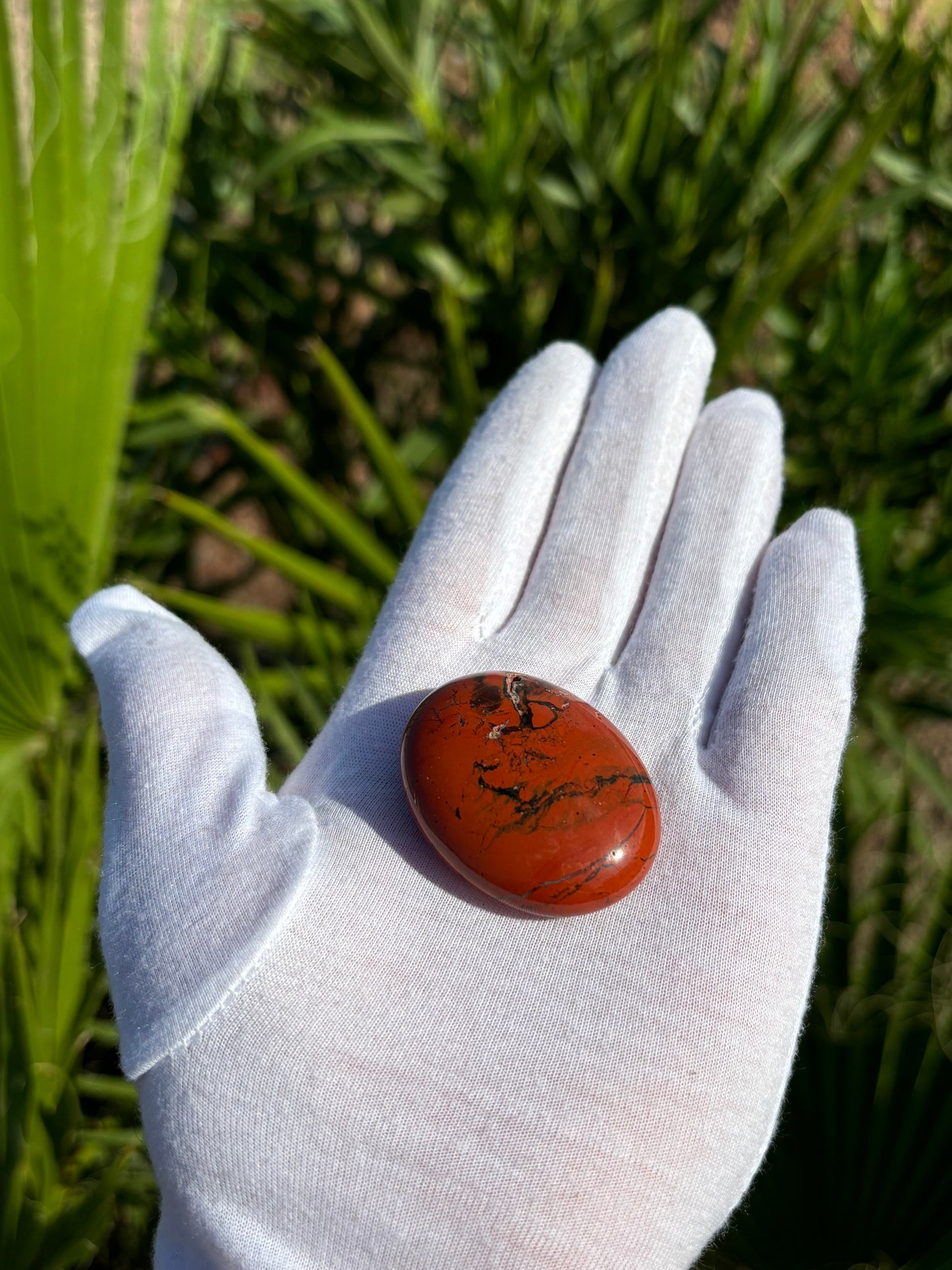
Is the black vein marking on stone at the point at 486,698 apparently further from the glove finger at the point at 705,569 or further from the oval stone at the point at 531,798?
the glove finger at the point at 705,569

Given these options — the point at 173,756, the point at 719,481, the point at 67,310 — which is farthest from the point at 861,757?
the point at 67,310

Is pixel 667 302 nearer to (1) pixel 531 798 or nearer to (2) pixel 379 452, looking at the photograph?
(2) pixel 379 452

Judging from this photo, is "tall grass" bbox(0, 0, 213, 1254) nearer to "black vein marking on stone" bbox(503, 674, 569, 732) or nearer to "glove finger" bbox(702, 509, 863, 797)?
"black vein marking on stone" bbox(503, 674, 569, 732)

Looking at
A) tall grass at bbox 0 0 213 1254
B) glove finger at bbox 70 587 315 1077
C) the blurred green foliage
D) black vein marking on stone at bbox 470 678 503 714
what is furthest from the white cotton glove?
the blurred green foliage

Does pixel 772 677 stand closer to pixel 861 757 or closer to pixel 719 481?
pixel 719 481

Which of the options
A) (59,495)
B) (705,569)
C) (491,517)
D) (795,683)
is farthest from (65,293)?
(795,683)
